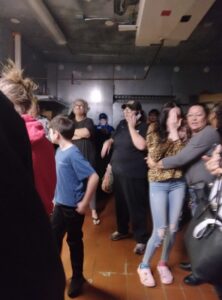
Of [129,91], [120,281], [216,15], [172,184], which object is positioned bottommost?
[120,281]

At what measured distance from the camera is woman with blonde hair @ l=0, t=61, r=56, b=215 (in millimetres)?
1412

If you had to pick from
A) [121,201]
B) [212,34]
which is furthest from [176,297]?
[212,34]

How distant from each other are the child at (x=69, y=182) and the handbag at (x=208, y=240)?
78 cm

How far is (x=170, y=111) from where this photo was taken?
2330mm

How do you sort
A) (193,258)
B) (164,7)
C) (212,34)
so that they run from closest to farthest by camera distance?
(193,258)
(164,7)
(212,34)

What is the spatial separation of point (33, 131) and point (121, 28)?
13.5 ft

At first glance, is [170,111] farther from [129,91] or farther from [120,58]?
[129,91]

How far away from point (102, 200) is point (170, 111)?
284 centimetres

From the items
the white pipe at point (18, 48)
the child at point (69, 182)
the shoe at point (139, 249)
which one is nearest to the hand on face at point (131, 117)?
the child at point (69, 182)

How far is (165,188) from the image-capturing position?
2.29m

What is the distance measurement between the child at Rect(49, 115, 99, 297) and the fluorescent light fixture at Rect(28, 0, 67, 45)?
268cm

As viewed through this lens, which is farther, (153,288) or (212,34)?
(212,34)

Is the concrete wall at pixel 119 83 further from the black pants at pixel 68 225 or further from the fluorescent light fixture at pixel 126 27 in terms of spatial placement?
the black pants at pixel 68 225

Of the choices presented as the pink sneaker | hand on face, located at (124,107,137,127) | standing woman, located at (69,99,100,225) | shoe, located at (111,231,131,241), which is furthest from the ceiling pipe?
the pink sneaker
